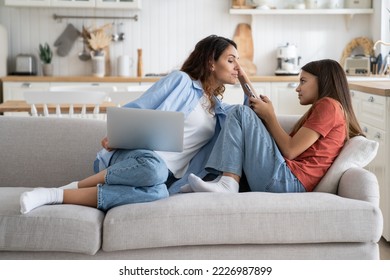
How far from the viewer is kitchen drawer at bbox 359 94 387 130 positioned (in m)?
3.83

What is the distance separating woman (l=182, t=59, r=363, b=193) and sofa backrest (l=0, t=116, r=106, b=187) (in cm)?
61

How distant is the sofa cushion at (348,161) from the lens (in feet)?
9.25

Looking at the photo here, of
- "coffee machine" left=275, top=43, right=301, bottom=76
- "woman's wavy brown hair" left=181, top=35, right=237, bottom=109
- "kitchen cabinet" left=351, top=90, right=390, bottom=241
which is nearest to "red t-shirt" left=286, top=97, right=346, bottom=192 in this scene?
"woman's wavy brown hair" left=181, top=35, right=237, bottom=109

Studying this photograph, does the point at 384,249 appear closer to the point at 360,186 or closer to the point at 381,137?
the point at 381,137

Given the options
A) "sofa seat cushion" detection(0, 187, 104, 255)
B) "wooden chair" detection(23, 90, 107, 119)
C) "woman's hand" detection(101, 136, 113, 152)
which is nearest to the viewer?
"sofa seat cushion" detection(0, 187, 104, 255)

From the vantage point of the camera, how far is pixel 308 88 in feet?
9.94

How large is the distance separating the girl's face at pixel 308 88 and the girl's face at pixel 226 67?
0.35m

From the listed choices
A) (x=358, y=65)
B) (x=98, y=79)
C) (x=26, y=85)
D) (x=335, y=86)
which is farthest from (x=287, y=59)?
(x=335, y=86)

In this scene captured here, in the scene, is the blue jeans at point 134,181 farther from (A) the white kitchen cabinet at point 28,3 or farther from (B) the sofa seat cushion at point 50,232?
(A) the white kitchen cabinet at point 28,3

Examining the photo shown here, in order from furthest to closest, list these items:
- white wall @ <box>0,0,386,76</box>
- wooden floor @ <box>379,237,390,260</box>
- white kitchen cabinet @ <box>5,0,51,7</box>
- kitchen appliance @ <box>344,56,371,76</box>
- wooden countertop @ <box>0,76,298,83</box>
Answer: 1. white wall @ <box>0,0,386,76</box>
2. white kitchen cabinet @ <box>5,0,51,7</box>
3. wooden countertop @ <box>0,76,298,83</box>
4. kitchen appliance @ <box>344,56,371,76</box>
5. wooden floor @ <box>379,237,390,260</box>

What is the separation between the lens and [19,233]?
244 centimetres

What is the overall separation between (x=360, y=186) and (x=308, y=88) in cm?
59

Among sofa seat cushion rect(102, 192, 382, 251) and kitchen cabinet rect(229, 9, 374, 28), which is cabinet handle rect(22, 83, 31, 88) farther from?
sofa seat cushion rect(102, 192, 382, 251)

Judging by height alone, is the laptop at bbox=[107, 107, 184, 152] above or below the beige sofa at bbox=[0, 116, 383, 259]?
above
